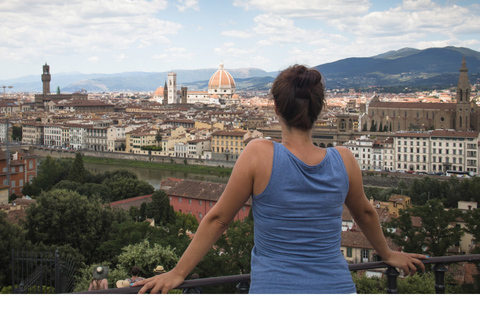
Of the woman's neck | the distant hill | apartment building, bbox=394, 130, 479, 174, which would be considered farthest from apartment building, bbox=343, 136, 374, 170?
the distant hill

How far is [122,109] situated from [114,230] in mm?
34891

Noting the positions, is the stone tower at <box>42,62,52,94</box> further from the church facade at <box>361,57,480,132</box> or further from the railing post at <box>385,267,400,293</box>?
the railing post at <box>385,267,400,293</box>

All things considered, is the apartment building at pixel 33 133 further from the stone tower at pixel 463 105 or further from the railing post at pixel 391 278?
the railing post at pixel 391 278

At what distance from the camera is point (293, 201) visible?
2.46 ft

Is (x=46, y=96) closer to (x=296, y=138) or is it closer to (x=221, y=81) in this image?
(x=221, y=81)

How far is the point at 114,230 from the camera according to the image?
609 cm

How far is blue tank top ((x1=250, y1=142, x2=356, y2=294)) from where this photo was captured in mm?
750

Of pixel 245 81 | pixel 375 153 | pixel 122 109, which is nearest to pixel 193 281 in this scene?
pixel 375 153

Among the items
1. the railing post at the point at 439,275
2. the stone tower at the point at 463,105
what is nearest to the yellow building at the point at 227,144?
the stone tower at the point at 463,105

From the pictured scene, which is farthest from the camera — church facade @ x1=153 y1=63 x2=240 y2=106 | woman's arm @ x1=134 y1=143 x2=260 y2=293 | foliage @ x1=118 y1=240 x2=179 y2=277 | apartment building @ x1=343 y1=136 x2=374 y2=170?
church facade @ x1=153 y1=63 x2=240 y2=106

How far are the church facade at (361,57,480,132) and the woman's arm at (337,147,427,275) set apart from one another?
21.7 m

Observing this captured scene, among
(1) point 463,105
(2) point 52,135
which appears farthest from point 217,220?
(2) point 52,135

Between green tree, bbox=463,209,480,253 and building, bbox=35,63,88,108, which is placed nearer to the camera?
green tree, bbox=463,209,480,253

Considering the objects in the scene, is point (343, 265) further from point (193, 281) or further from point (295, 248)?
point (193, 281)
